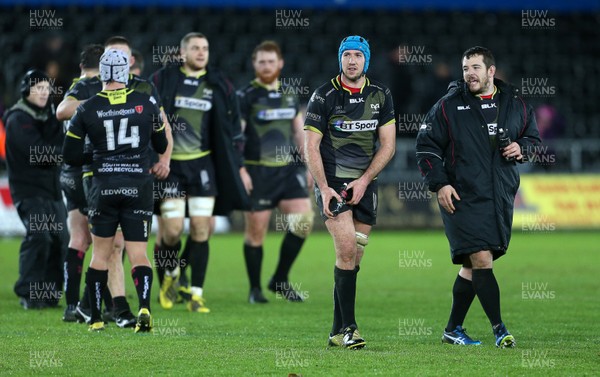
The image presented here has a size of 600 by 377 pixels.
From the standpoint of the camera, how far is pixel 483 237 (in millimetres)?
8430

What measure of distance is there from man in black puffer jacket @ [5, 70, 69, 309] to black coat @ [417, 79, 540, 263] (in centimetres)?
465

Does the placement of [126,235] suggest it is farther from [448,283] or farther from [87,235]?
[448,283]

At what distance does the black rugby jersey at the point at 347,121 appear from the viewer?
334 inches

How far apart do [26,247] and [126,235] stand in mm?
3188

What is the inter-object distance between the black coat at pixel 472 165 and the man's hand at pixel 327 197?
30.5 inches

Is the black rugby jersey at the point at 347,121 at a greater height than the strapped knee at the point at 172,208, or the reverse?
the black rugby jersey at the point at 347,121

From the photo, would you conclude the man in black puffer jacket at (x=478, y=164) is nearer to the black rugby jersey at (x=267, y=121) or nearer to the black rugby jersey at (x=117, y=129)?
the black rugby jersey at (x=117, y=129)

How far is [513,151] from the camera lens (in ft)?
27.7

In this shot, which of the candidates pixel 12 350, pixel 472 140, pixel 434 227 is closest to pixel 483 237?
pixel 472 140

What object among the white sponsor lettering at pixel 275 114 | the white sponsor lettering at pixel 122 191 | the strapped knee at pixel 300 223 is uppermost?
the white sponsor lettering at pixel 275 114

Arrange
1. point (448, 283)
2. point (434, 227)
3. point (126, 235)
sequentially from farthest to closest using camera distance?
point (434, 227), point (448, 283), point (126, 235)

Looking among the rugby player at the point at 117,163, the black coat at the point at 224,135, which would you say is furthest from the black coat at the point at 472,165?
the black coat at the point at 224,135

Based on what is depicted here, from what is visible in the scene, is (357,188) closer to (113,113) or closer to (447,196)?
(447,196)

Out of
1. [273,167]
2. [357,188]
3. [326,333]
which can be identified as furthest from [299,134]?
[357,188]
